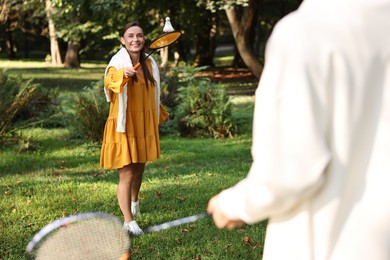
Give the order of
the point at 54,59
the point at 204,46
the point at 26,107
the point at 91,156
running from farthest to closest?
the point at 54,59 < the point at 204,46 < the point at 26,107 < the point at 91,156

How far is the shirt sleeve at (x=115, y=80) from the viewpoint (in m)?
5.28

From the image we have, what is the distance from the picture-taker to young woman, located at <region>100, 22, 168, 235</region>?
554 cm

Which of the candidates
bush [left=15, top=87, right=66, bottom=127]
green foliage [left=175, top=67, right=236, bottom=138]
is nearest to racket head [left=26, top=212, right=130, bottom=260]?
green foliage [left=175, top=67, right=236, bottom=138]

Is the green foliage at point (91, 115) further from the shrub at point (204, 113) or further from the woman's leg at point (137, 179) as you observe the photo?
the woman's leg at point (137, 179)

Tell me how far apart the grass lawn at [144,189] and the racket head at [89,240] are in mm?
2207

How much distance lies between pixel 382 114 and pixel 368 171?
168 mm

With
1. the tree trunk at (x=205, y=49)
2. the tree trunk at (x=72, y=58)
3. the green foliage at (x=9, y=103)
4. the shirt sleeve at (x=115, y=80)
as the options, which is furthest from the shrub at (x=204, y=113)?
the tree trunk at (x=72, y=58)

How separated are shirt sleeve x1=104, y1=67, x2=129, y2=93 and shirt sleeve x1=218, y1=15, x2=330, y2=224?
3.70m

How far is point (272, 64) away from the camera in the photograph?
163 cm

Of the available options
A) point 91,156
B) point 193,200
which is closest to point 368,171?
point 193,200

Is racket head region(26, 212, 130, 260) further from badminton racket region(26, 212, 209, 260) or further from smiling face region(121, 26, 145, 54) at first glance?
smiling face region(121, 26, 145, 54)

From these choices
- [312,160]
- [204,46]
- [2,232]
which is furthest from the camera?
[204,46]

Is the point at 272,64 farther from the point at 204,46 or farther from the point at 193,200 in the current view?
the point at 204,46

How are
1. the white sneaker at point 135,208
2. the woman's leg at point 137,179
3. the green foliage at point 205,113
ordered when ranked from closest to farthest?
Answer: the woman's leg at point 137,179
the white sneaker at point 135,208
the green foliage at point 205,113
